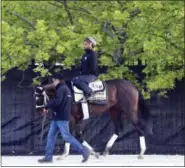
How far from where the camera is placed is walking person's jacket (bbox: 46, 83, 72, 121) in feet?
45.9

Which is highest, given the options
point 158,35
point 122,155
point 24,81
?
point 158,35

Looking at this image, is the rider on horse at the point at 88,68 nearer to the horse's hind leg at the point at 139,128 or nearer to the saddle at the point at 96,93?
the saddle at the point at 96,93

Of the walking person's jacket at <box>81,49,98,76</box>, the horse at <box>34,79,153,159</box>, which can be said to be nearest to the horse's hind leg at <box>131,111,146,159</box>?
the horse at <box>34,79,153,159</box>

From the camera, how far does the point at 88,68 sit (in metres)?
14.9

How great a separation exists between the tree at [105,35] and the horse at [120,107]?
502 mm

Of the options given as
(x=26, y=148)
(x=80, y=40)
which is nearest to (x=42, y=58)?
(x=80, y=40)

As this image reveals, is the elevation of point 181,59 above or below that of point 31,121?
above

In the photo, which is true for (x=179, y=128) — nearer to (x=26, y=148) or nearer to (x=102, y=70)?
(x=102, y=70)

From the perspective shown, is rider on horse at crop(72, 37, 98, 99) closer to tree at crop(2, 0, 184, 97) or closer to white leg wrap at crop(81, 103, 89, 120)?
white leg wrap at crop(81, 103, 89, 120)

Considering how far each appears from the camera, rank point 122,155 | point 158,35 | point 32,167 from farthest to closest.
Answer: point 122,155, point 158,35, point 32,167

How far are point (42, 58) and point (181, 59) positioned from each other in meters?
3.27

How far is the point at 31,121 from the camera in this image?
17.0 m

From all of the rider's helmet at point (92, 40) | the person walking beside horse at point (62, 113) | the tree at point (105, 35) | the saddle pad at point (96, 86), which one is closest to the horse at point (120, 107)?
the saddle pad at point (96, 86)

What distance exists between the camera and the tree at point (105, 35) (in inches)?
611
